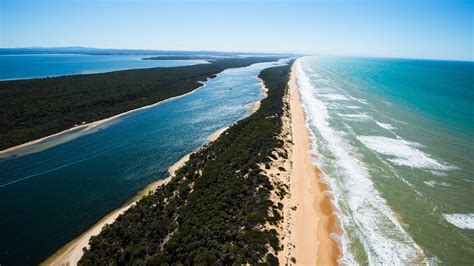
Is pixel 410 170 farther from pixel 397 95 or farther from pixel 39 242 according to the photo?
pixel 397 95

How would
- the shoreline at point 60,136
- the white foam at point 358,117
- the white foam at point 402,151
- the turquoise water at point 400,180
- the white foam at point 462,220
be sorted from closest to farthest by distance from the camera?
1. the turquoise water at point 400,180
2. the white foam at point 462,220
3. the white foam at point 402,151
4. the shoreline at point 60,136
5. the white foam at point 358,117

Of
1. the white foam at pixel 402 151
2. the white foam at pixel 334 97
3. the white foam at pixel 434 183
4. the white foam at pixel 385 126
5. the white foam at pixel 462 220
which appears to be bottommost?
the white foam at pixel 462 220

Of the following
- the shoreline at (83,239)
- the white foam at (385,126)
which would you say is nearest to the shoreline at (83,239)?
the shoreline at (83,239)

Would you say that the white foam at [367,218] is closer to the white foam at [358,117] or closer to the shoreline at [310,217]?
the shoreline at [310,217]

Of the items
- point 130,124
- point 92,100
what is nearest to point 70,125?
point 130,124

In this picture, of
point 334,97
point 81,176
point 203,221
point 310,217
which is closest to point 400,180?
point 310,217

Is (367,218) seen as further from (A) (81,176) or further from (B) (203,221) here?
(A) (81,176)
